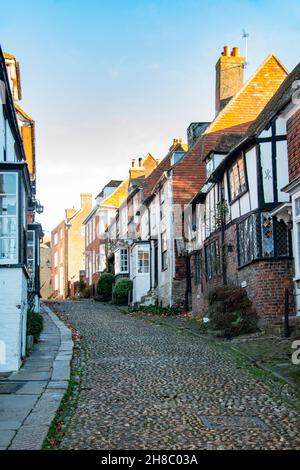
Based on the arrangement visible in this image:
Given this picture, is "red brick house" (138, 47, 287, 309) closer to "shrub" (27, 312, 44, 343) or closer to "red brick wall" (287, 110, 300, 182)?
"red brick wall" (287, 110, 300, 182)

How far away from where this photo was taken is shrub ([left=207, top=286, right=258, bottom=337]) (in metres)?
18.9

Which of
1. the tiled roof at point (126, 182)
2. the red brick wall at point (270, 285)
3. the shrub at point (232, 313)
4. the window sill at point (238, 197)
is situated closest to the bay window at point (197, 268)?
the window sill at point (238, 197)

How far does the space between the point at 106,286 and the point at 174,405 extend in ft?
114

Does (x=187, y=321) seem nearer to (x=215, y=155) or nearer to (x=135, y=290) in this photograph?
(x=215, y=155)

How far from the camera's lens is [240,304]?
65.1 ft

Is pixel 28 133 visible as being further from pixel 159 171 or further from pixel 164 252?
pixel 159 171

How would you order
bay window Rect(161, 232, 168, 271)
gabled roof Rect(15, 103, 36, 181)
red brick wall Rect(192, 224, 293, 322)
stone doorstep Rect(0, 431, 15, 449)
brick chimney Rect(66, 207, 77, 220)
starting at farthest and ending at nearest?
brick chimney Rect(66, 207, 77, 220) → bay window Rect(161, 232, 168, 271) → gabled roof Rect(15, 103, 36, 181) → red brick wall Rect(192, 224, 293, 322) → stone doorstep Rect(0, 431, 15, 449)

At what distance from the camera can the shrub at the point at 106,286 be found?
44.6 meters

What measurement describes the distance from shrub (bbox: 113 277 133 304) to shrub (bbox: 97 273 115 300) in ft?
13.2

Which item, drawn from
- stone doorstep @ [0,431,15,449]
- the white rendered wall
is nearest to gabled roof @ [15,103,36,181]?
the white rendered wall

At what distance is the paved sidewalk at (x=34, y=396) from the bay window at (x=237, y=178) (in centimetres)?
780

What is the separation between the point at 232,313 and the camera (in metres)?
19.7

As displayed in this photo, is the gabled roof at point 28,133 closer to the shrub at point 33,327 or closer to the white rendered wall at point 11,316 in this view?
the shrub at point 33,327

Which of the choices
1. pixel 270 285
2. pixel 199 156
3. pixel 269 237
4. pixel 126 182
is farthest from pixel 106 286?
pixel 270 285
